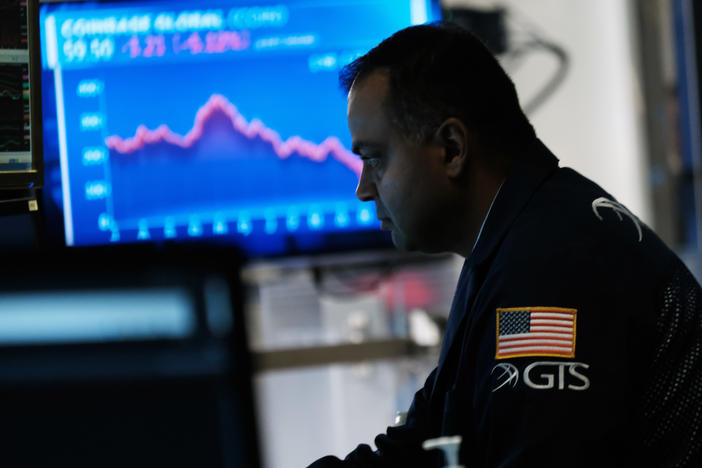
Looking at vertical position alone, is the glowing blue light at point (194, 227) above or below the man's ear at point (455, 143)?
below

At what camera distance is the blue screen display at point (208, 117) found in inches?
76.0

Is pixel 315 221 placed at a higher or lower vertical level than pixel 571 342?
higher

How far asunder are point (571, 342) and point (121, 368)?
1.61 feet

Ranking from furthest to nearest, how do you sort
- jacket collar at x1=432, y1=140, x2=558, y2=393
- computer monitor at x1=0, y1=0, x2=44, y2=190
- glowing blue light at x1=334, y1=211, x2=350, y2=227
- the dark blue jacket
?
glowing blue light at x1=334, y1=211, x2=350, y2=227
computer monitor at x1=0, y1=0, x2=44, y2=190
jacket collar at x1=432, y1=140, x2=558, y2=393
the dark blue jacket

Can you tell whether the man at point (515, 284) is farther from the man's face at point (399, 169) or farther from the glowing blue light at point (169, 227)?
the glowing blue light at point (169, 227)

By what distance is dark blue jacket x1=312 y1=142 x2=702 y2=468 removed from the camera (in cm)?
85

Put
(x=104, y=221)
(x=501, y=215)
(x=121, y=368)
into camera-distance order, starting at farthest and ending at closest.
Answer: (x=104, y=221)
(x=501, y=215)
(x=121, y=368)

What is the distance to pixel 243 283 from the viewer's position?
517 millimetres

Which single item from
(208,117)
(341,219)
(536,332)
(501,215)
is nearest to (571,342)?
(536,332)

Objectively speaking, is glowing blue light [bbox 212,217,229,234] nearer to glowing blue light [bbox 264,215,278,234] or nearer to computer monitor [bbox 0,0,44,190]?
glowing blue light [bbox 264,215,278,234]

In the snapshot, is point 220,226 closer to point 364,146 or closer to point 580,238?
point 364,146

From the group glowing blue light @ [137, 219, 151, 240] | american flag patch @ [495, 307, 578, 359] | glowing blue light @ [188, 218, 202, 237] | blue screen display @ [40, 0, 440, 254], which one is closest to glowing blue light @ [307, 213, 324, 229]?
blue screen display @ [40, 0, 440, 254]

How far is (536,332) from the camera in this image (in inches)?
34.6

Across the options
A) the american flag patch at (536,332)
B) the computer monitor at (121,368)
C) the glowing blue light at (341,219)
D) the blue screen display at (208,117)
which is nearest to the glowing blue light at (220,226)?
the blue screen display at (208,117)
